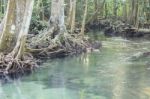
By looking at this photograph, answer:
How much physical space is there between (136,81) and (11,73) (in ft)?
11.5

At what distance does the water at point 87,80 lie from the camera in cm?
899

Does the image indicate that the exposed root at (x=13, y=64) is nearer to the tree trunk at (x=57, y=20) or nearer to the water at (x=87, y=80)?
the water at (x=87, y=80)

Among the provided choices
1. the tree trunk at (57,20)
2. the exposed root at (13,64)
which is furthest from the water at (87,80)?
the tree trunk at (57,20)

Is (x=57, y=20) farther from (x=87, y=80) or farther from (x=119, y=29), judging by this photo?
(x=119, y=29)

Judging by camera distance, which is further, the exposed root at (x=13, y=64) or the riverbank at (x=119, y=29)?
the riverbank at (x=119, y=29)

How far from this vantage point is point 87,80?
10.6 meters

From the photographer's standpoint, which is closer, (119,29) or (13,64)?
(13,64)

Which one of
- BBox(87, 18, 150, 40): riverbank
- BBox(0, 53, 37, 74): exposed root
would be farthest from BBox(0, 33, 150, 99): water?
BBox(87, 18, 150, 40): riverbank

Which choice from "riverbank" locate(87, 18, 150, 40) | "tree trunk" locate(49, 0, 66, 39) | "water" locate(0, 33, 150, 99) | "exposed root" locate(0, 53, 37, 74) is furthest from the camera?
"riverbank" locate(87, 18, 150, 40)

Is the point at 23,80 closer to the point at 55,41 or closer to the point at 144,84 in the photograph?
the point at 144,84

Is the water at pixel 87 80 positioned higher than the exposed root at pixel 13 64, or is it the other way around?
the exposed root at pixel 13 64

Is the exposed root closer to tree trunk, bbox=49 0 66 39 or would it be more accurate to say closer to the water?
the water

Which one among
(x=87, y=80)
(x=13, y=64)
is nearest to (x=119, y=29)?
(x=13, y=64)

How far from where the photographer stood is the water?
29.5 ft
